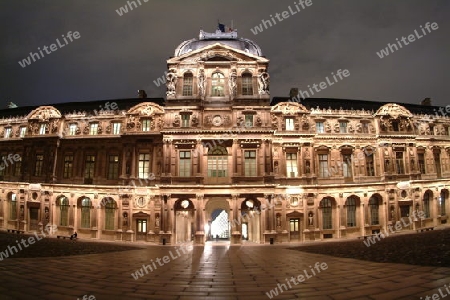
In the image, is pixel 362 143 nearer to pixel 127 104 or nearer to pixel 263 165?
pixel 263 165

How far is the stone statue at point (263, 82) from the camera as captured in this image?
2980 cm

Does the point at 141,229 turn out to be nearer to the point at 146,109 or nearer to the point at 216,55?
the point at 146,109

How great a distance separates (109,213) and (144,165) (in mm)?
6738

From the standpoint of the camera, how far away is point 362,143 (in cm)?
3259

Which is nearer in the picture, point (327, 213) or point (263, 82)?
point (263, 82)

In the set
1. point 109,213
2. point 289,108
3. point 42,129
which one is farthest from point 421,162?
point 42,129

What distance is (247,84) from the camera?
30406 mm

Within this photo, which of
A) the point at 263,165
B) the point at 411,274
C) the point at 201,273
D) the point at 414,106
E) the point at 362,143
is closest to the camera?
the point at 411,274

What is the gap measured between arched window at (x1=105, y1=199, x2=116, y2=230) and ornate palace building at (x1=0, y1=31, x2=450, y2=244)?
0.18m

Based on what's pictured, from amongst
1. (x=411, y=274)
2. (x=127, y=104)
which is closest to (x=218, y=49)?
(x=127, y=104)

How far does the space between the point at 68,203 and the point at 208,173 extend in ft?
57.0

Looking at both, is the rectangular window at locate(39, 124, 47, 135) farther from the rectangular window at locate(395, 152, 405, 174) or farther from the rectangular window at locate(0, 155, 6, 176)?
the rectangular window at locate(395, 152, 405, 174)

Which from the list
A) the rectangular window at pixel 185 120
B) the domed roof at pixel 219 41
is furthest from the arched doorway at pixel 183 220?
the domed roof at pixel 219 41

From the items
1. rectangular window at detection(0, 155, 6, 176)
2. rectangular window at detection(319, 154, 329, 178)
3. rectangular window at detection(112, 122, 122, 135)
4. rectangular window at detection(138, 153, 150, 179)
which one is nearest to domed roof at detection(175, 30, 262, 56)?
rectangular window at detection(112, 122, 122, 135)
